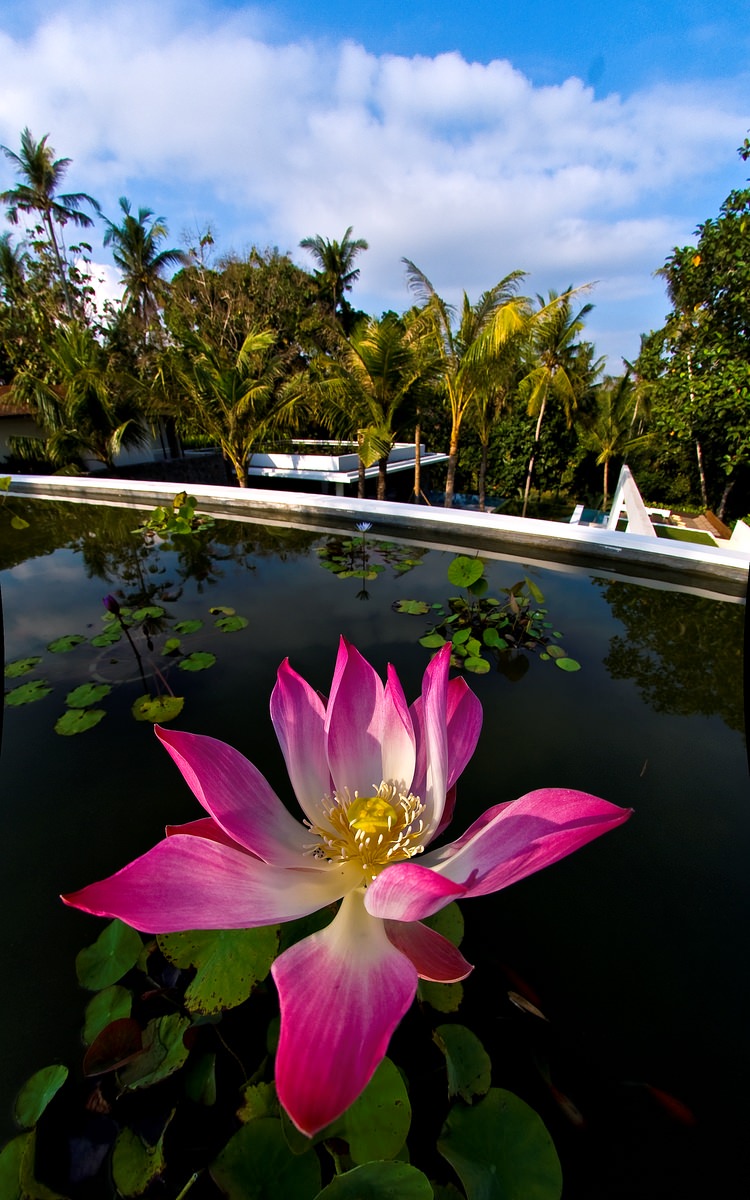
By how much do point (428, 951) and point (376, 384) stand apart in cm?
753

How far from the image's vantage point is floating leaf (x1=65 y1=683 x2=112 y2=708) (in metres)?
1.83

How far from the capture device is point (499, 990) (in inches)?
36.2

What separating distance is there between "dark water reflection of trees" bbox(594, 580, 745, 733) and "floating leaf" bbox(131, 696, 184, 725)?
1767mm

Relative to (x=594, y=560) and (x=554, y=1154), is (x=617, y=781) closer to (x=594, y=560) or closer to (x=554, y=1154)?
(x=554, y=1154)

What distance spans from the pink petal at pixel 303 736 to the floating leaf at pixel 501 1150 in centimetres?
46

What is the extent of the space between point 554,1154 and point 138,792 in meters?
1.21

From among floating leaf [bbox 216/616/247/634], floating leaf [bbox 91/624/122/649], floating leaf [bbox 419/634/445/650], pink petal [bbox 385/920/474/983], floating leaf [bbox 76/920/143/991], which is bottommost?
floating leaf [bbox 76/920/143/991]

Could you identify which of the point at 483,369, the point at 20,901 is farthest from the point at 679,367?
the point at 20,901

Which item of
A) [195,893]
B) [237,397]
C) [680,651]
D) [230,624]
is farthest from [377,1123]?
[237,397]

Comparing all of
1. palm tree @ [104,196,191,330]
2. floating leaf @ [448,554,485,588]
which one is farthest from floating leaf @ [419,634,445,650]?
palm tree @ [104,196,191,330]

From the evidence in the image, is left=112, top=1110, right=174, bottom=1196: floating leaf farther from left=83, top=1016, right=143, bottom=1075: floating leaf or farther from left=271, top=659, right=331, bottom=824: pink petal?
left=271, top=659, right=331, bottom=824: pink petal

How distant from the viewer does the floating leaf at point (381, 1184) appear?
1.77 ft

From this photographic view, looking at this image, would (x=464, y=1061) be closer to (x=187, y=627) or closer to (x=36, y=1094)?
(x=36, y=1094)

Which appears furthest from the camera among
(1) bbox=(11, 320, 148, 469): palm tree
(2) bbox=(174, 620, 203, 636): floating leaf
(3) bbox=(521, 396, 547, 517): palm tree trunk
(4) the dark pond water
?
(3) bbox=(521, 396, 547, 517): palm tree trunk
